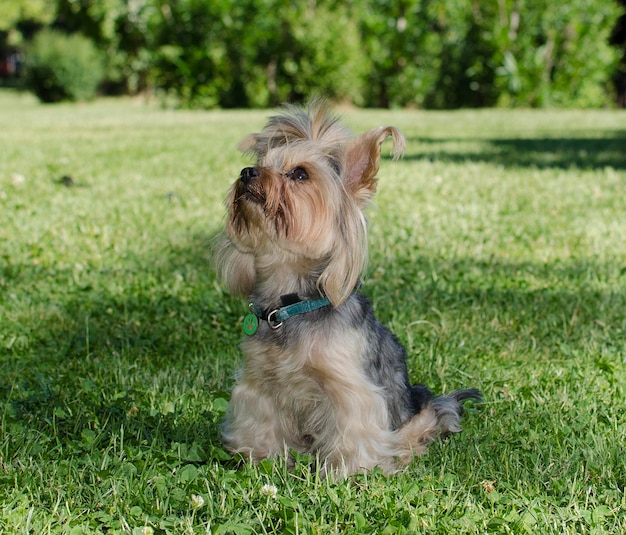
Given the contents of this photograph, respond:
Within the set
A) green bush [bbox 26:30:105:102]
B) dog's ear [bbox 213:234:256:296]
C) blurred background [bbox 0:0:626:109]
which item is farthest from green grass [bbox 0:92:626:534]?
green bush [bbox 26:30:105:102]

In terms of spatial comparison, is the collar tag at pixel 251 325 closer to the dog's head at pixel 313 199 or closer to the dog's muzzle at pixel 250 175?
the dog's head at pixel 313 199


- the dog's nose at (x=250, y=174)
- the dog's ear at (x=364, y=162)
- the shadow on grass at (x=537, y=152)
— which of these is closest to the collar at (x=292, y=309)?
the dog's ear at (x=364, y=162)

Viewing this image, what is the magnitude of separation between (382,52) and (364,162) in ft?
70.6

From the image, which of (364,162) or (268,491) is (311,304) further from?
(268,491)

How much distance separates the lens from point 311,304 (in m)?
3.38

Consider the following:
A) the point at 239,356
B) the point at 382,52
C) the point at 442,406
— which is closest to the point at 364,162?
the point at 442,406

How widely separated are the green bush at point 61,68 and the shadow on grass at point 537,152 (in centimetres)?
1992

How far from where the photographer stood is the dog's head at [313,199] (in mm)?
3270

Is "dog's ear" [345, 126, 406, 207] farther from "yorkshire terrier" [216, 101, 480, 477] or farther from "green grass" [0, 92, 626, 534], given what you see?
"green grass" [0, 92, 626, 534]

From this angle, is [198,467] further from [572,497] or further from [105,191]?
[105,191]

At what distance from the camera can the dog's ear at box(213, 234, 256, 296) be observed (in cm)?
359

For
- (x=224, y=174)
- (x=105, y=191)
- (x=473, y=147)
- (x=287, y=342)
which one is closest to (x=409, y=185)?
(x=224, y=174)

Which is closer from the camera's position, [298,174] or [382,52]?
[298,174]

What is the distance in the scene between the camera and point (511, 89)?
945 inches
